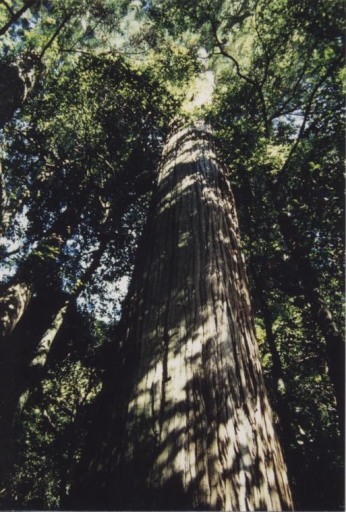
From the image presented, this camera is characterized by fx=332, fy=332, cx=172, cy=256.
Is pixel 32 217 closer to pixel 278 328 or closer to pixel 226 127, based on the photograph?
pixel 226 127

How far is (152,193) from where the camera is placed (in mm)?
3830

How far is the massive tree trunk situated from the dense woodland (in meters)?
0.63

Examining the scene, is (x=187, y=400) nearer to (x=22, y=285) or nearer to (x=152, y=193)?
(x=152, y=193)

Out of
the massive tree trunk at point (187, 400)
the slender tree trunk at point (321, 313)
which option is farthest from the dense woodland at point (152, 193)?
the massive tree trunk at point (187, 400)

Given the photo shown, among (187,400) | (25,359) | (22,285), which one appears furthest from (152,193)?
(25,359)

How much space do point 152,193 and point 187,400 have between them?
277 centimetres

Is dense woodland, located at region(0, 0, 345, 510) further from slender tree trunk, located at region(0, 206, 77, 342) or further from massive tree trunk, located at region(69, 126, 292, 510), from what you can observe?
massive tree trunk, located at region(69, 126, 292, 510)

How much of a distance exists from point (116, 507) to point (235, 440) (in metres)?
0.50

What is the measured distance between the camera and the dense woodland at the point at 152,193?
5.05 meters

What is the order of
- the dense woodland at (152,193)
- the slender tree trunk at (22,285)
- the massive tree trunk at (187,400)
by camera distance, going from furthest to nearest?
the slender tree trunk at (22,285), the dense woodland at (152,193), the massive tree trunk at (187,400)

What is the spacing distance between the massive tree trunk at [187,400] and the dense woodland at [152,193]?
632mm

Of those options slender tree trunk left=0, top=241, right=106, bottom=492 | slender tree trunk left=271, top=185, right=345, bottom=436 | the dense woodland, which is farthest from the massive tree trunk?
slender tree trunk left=0, top=241, right=106, bottom=492

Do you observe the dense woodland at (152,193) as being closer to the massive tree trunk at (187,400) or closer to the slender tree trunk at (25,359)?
the slender tree trunk at (25,359)

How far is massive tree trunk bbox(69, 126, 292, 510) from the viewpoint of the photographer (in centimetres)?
119
